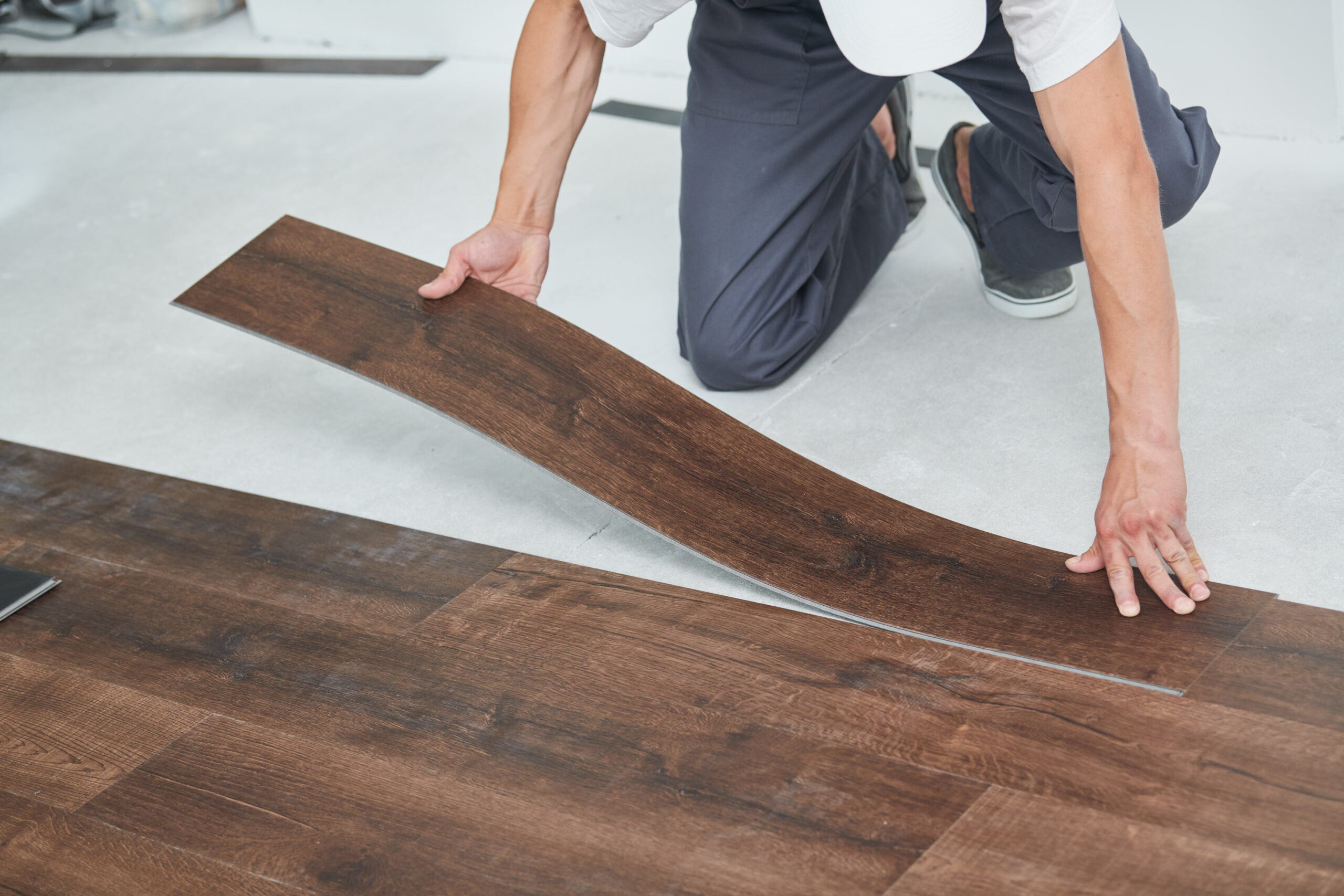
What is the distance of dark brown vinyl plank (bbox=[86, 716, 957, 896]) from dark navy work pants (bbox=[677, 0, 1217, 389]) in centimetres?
107

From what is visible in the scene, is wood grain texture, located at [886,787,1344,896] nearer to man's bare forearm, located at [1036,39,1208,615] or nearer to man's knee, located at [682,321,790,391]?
man's bare forearm, located at [1036,39,1208,615]

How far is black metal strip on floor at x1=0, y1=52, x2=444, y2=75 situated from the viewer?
4430mm

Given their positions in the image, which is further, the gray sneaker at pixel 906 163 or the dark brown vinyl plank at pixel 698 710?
the gray sneaker at pixel 906 163

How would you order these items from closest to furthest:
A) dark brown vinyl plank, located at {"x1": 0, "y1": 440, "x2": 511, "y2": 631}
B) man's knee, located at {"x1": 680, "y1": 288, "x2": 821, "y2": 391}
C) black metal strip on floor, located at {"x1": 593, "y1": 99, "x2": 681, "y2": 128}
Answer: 1. dark brown vinyl plank, located at {"x1": 0, "y1": 440, "x2": 511, "y2": 631}
2. man's knee, located at {"x1": 680, "y1": 288, "x2": 821, "y2": 391}
3. black metal strip on floor, located at {"x1": 593, "y1": 99, "x2": 681, "y2": 128}

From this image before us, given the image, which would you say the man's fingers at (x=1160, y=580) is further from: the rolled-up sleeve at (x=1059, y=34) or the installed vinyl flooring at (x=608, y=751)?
the rolled-up sleeve at (x=1059, y=34)

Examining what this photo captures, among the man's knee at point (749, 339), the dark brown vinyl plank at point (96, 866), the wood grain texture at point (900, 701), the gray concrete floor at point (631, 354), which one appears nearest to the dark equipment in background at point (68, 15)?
the gray concrete floor at point (631, 354)

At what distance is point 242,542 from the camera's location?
1.93 meters

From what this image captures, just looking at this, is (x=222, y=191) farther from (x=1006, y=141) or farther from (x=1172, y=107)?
(x=1172, y=107)

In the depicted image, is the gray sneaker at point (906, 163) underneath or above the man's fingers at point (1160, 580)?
above

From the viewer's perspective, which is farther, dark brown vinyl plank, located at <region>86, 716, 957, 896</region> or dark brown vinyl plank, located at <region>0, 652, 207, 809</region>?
dark brown vinyl plank, located at <region>0, 652, 207, 809</region>

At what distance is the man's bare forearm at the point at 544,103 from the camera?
6.78 ft

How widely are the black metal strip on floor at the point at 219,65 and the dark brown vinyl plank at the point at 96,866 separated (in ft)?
11.4

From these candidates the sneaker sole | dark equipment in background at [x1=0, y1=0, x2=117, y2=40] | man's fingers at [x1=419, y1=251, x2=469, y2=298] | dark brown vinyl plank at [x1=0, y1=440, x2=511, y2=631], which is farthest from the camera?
dark equipment in background at [x1=0, y1=0, x2=117, y2=40]

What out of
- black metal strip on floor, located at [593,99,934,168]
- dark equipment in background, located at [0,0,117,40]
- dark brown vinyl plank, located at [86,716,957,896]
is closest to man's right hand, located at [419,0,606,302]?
dark brown vinyl plank, located at [86,716,957,896]
